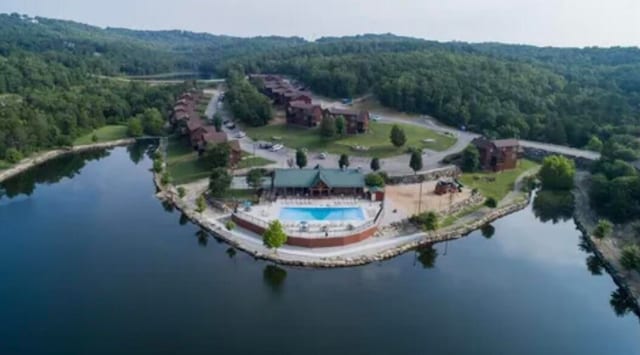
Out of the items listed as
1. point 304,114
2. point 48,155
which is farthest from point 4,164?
point 304,114

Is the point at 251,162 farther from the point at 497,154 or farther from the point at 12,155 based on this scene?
the point at 12,155

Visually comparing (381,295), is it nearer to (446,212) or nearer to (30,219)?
(446,212)

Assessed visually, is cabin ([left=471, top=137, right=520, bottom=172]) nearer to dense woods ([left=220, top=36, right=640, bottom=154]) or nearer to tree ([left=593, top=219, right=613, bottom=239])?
dense woods ([left=220, top=36, right=640, bottom=154])

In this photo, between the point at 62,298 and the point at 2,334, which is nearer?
the point at 2,334

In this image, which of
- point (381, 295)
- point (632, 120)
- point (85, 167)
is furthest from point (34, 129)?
point (632, 120)

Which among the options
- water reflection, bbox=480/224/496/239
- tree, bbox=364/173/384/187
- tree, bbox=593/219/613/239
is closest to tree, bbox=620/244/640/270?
tree, bbox=593/219/613/239

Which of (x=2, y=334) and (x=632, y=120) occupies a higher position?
(x=632, y=120)
